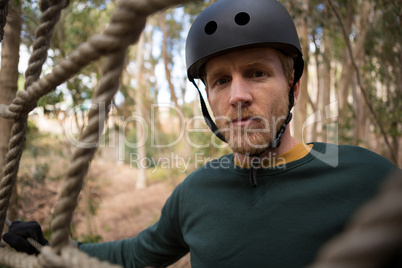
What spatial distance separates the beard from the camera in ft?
4.59

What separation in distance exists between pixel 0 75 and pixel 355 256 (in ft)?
9.15

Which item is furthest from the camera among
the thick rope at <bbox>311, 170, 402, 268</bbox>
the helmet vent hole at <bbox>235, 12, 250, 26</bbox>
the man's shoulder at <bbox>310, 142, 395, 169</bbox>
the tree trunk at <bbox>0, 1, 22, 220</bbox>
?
the tree trunk at <bbox>0, 1, 22, 220</bbox>

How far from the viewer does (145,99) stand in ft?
41.6

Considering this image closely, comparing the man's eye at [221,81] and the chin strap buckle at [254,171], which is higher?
the man's eye at [221,81]

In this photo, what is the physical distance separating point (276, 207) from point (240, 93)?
58 cm

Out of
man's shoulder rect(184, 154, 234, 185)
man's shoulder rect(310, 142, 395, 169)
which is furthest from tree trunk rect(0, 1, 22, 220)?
man's shoulder rect(310, 142, 395, 169)

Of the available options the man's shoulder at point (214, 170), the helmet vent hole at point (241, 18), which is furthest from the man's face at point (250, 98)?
the helmet vent hole at point (241, 18)

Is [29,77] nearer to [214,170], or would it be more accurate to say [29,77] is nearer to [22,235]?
[22,235]

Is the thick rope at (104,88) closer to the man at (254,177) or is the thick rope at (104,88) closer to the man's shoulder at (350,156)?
the man at (254,177)

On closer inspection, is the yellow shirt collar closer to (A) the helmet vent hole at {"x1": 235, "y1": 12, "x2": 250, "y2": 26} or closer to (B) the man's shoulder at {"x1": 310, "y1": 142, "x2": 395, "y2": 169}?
(B) the man's shoulder at {"x1": 310, "y1": 142, "x2": 395, "y2": 169}

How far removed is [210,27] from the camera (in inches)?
69.5

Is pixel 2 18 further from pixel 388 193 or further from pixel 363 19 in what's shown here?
pixel 363 19

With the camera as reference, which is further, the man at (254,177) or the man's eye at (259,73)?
the man's eye at (259,73)

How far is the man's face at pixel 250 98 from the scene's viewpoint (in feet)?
4.60
